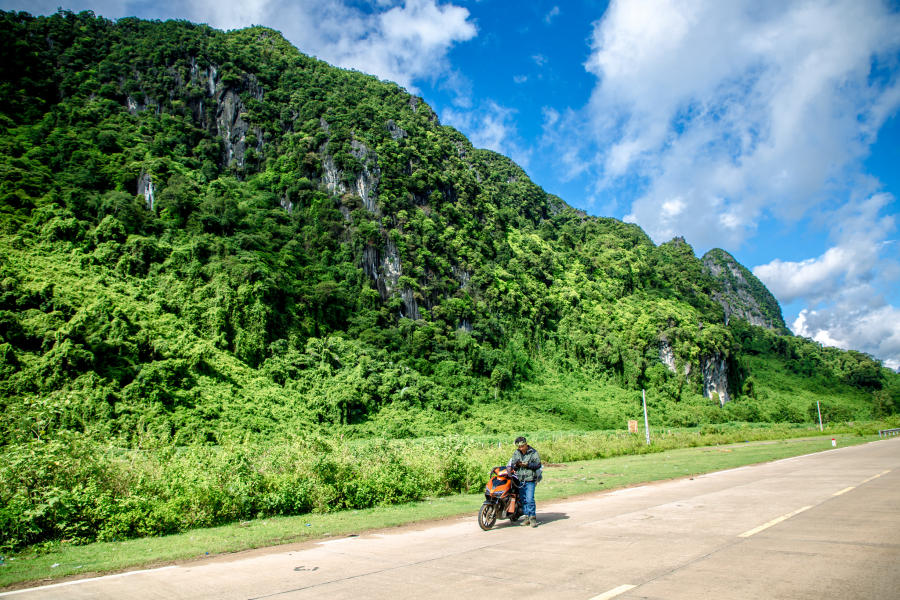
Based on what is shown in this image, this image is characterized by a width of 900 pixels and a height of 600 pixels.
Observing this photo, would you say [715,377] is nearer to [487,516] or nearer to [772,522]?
[772,522]

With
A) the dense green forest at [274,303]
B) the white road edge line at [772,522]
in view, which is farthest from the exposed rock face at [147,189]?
the white road edge line at [772,522]

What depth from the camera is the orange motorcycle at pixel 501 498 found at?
9.38 meters

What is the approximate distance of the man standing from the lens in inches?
380

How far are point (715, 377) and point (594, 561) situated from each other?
97794 mm

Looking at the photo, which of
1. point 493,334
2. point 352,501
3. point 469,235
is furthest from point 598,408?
point 352,501

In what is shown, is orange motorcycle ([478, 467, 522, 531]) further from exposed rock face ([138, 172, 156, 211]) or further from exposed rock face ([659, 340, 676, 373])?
exposed rock face ([659, 340, 676, 373])

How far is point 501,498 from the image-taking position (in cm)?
950

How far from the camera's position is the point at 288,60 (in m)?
110

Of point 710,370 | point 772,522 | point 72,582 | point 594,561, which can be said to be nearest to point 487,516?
point 594,561

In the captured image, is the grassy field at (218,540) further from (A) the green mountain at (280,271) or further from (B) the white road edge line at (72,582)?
(A) the green mountain at (280,271)

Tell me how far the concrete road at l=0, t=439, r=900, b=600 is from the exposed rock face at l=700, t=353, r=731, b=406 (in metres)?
89.1

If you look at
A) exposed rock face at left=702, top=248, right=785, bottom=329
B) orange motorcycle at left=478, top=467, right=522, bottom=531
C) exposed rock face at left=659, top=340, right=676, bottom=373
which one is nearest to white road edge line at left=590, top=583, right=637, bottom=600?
orange motorcycle at left=478, top=467, right=522, bottom=531

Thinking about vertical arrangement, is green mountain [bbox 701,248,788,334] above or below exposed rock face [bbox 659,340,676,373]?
above

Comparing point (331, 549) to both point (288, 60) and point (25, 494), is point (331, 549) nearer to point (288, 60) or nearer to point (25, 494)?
point (25, 494)
